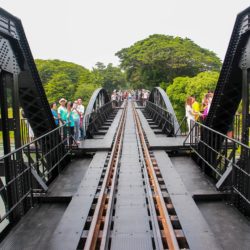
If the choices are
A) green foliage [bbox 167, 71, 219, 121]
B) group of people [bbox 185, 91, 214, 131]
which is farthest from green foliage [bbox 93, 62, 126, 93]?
group of people [bbox 185, 91, 214, 131]

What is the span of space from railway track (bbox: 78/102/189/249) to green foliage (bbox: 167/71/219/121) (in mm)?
30183

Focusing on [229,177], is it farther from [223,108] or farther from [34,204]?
[34,204]

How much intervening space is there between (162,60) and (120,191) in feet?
135

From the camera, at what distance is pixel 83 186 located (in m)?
6.21

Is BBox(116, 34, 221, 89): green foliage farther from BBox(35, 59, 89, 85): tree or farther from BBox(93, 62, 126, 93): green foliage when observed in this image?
BBox(93, 62, 126, 93): green foliage

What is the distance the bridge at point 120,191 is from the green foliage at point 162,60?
38636mm

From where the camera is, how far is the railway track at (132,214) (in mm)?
4056

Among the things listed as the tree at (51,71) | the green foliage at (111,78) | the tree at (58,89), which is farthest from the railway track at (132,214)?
the green foliage at (111,78)

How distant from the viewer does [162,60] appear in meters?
45.5

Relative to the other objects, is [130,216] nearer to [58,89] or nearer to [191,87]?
[191,87]

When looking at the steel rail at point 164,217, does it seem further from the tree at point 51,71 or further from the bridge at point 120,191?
the tree at point 51,71

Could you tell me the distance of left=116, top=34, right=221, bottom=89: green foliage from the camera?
149 ft

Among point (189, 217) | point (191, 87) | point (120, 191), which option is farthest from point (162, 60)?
point (189, 217)

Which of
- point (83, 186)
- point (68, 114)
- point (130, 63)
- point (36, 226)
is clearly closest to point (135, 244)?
point (36, 226)
